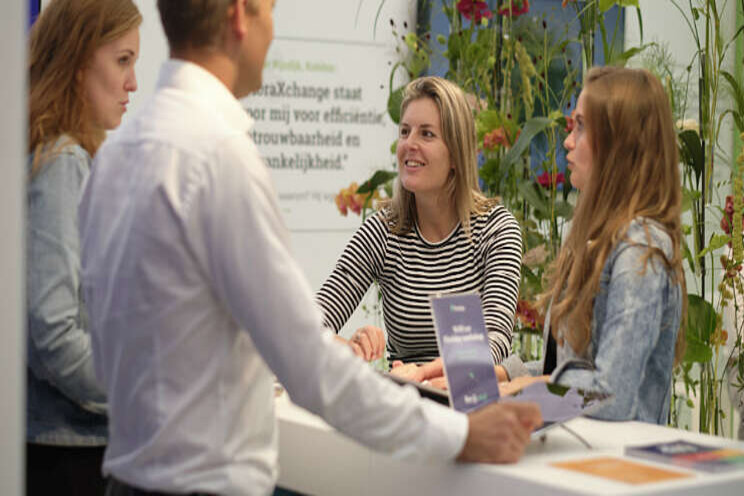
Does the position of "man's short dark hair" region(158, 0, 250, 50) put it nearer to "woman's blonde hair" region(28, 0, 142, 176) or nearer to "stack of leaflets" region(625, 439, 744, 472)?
"woman's blonde hair" region(28, 0, 142, 176)

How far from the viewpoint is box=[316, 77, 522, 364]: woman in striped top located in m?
2.70

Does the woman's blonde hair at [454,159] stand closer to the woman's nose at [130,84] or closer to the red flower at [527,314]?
the red flower at [527,314]

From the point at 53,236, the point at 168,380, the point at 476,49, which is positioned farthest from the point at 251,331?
the point at 476,49

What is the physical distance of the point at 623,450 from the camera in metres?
1.56

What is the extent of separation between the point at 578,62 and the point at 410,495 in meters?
2.32

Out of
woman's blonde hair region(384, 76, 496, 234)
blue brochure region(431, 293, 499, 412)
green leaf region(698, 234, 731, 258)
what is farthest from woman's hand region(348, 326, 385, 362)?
green leaf region(698, 234, 731, 258)

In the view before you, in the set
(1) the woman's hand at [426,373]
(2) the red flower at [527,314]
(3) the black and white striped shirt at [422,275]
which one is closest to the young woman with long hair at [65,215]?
(1) the woman's hand at [426,373]

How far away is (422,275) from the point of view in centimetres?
274

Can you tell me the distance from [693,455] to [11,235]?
1080 millimetres

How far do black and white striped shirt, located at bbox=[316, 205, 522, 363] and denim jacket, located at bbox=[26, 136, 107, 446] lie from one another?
113 centimetres

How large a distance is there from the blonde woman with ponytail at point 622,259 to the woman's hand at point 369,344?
528 millimetres

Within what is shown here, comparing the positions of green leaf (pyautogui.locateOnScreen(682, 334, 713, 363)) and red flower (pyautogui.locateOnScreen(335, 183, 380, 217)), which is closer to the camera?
green leaf (pyautogui.locateOnScreen(682, 334, 713, 363))

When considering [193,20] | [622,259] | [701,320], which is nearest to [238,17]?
[193,20]

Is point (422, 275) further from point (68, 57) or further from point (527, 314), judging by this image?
point (68, 57)
